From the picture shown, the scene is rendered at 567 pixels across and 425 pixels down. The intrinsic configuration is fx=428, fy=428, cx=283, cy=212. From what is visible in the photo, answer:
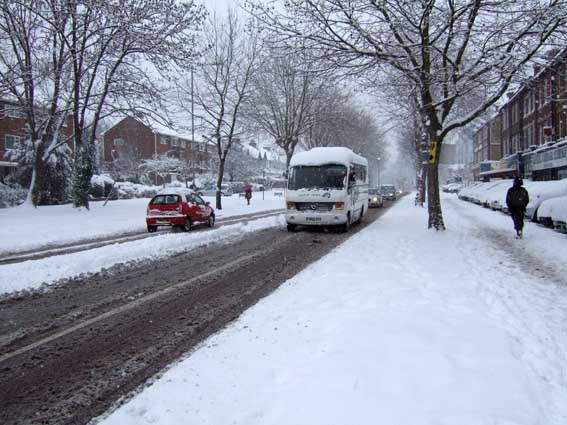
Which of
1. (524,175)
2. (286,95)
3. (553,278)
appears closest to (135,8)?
(286,95)

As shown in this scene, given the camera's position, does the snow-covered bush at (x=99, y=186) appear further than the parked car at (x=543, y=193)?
Yes

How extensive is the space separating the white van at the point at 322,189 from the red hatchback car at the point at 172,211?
13.6ft

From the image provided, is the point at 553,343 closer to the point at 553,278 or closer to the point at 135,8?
the point at 553,278

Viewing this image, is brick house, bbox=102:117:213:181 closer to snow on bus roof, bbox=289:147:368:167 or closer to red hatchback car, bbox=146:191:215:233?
red hatchback car, bbox=146:191:215:233

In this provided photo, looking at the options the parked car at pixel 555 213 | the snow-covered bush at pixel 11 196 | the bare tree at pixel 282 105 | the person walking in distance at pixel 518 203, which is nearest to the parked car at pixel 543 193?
the parked car at pixel 555 213

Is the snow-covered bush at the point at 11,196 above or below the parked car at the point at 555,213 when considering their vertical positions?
above

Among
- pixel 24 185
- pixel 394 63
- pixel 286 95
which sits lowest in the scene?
pixel 24 185

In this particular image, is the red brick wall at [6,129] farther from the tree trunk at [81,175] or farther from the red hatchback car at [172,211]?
the red hatchback car at [172,211]

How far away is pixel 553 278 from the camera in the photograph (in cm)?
783

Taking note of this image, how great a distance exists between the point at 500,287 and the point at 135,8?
726 inches

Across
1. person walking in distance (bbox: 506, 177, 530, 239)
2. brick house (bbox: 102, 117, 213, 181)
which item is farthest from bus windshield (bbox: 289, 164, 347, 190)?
brick house (bbox: 102, 117, 213, 181)

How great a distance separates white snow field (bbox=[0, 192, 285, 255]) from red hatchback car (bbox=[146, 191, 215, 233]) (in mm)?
1259

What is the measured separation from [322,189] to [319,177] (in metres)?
0.56

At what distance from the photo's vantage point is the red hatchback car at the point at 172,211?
1689cm
